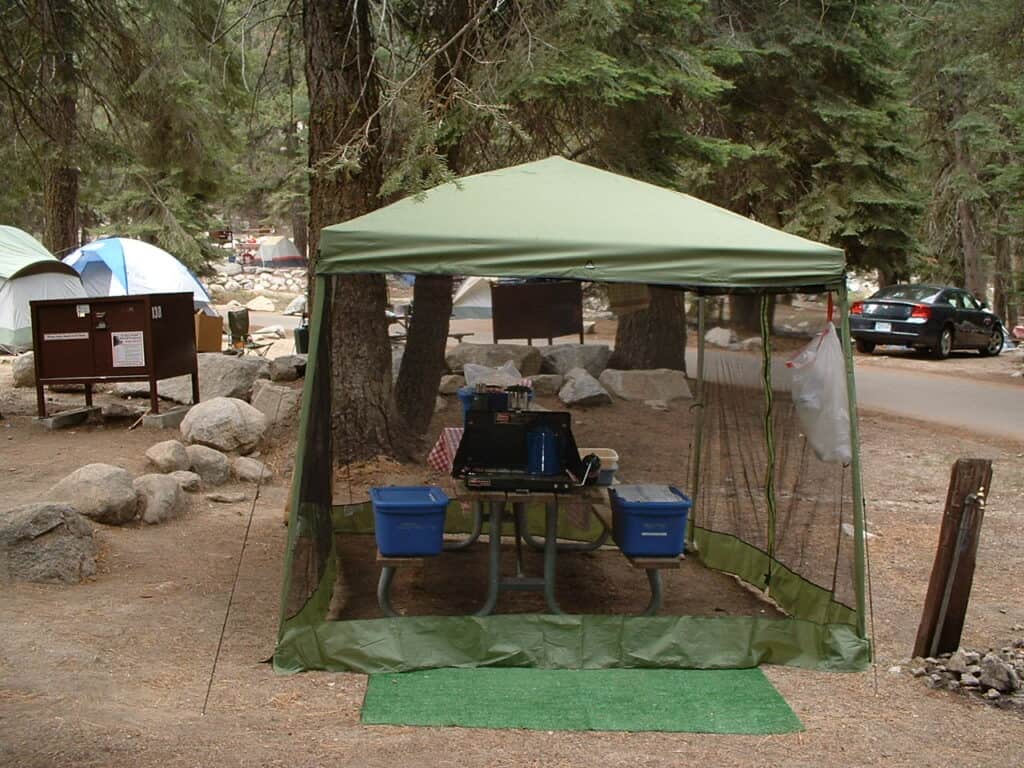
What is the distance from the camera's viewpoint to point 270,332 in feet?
83.6

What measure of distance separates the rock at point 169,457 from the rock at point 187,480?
172mm

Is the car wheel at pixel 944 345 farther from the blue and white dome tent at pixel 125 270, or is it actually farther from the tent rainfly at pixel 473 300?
the blue and white dome tent at pixel 125 270

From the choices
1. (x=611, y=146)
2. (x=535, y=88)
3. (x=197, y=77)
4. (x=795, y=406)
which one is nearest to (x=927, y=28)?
(x=611, y=146)

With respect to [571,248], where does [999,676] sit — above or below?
below

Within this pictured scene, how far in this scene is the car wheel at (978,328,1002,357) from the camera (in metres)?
23.0

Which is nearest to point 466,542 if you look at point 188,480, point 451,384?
point 188,480

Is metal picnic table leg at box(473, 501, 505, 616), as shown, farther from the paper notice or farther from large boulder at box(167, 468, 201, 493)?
the paper notice

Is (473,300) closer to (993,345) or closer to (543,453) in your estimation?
(543,453)

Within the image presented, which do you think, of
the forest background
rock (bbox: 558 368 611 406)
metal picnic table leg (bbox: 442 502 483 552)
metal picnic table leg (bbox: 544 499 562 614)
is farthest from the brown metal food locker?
metal picnic table leg (bbox: 544 499 562 614)

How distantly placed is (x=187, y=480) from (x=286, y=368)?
4866 mm

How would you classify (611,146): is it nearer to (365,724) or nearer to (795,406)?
(795,406)

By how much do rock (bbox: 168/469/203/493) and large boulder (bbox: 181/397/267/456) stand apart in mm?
996

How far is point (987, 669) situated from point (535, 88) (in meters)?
6.06

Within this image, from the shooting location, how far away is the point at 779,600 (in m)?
6.56
